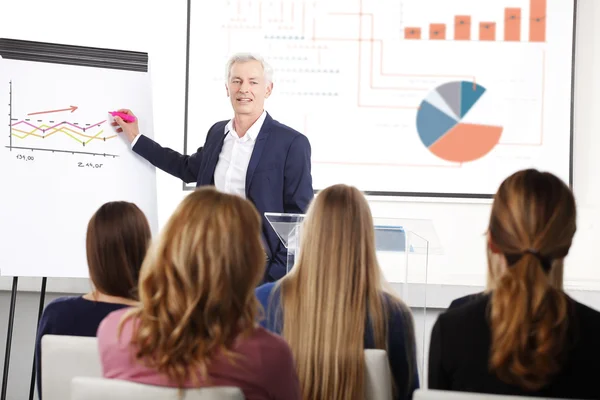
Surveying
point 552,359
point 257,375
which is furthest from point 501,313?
point 257,375

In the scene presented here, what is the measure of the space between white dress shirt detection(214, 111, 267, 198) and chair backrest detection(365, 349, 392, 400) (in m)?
1.77

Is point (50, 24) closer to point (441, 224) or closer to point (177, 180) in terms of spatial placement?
point (177, 180)

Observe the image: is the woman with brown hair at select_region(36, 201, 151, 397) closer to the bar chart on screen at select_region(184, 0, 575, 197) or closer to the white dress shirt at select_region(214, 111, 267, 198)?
the white dress shirt at select_region(214, 111, 267, 198)

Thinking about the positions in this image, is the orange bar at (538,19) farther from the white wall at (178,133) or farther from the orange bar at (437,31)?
the orange bar at (437,31)

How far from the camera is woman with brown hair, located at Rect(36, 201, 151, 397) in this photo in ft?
6.79

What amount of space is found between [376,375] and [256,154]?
5.90ft

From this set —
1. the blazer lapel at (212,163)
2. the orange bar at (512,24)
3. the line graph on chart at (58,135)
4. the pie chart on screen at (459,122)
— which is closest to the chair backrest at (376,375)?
the blazer lapel at (212,163)

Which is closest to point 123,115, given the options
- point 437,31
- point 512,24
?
point 437,31

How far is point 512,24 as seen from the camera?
4078 mm

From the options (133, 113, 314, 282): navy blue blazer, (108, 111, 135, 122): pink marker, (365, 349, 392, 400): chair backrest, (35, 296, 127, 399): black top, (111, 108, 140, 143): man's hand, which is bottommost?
(365, 349, 392, 400): chair backrest

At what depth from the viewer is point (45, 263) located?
11.3ft

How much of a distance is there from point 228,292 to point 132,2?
10.1 feet

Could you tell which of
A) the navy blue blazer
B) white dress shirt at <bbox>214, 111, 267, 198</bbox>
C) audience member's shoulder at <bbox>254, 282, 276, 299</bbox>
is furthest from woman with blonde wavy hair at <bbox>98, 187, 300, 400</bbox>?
white dress shirt at <bbox>214, 111, 267, 198</bbox>

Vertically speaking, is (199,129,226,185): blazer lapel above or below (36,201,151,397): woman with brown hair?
above
